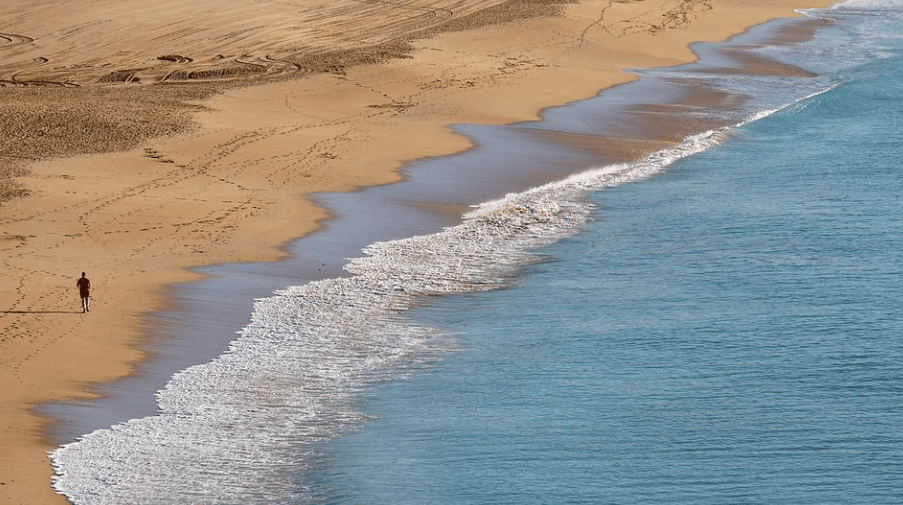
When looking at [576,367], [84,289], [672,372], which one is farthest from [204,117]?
[672,372]

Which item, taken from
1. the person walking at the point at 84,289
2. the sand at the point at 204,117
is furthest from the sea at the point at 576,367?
the person walking at the point at 84,289

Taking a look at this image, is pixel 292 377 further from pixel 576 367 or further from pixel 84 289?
pixel 576 367

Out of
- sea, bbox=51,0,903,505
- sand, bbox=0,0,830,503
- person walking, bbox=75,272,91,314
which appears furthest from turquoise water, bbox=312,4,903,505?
person walking, bbox=75,272,91,314

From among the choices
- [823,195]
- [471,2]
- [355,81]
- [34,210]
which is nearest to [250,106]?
[355,81]

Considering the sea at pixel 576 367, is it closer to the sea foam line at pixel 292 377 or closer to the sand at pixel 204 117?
the sea foam line at pixel 292 377

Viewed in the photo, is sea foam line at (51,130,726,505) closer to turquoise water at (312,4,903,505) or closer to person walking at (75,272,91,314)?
turquoise water at (312,4,903,505)
